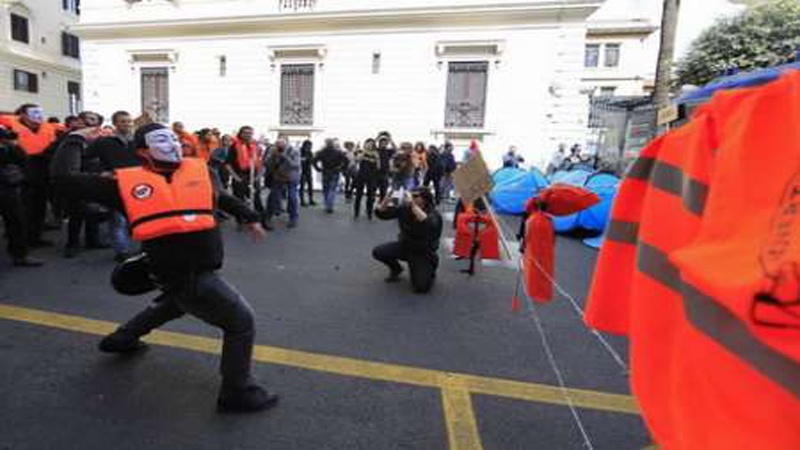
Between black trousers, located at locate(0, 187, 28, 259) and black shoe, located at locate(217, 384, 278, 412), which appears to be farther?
black trousers, located at locate(0, 187, 28, 259)

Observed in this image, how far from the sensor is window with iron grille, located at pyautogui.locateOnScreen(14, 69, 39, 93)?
27609mm

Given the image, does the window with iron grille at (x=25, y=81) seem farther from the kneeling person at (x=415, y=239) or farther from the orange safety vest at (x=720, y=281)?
the orange safety vest at (x=720, y=281)

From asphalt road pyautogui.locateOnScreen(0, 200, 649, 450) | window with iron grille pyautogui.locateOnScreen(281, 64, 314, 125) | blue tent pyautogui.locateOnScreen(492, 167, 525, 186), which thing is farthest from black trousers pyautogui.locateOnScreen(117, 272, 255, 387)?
window with iron grille pyautogui.locateOnScreen(281, 64, 314, 125)

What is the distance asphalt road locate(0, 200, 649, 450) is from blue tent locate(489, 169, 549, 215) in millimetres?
5376

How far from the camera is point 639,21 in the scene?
140 feet

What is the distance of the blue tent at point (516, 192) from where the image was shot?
10.8m

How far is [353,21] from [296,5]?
87.7 inches

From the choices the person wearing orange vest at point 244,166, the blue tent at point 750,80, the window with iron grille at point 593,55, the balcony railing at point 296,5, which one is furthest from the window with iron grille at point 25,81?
the window with iron grille at point 593,55

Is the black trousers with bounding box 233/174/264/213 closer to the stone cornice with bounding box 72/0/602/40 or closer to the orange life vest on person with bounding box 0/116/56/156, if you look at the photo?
the orange life vest on person with bounding box 0/116/56/156

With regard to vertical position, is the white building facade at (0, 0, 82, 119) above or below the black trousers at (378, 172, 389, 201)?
above

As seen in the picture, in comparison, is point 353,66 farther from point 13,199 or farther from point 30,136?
point 13,199

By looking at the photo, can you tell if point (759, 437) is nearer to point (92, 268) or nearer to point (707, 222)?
point (707, 222)

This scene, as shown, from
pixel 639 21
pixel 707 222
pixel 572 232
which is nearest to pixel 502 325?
pixel 707 222

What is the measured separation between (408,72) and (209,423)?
14.4 meters
